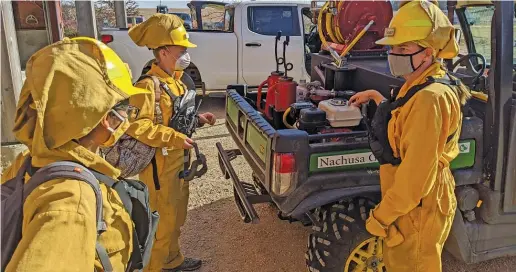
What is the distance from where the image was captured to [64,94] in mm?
1330

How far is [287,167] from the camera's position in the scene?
9.04ft

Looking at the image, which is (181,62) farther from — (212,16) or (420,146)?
(212,16)

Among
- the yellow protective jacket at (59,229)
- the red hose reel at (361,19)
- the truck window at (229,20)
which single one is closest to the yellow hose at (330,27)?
the red hose reel at (361,19)

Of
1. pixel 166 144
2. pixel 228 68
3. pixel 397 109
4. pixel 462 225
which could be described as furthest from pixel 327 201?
pixel 228 68

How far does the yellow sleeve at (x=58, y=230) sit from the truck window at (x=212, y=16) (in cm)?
954

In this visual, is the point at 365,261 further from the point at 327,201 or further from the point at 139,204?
the point at 139,204

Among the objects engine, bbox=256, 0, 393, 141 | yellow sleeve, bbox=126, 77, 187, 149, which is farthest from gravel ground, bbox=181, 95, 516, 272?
yellow sleeve, bbox=126, 77, 187, 149

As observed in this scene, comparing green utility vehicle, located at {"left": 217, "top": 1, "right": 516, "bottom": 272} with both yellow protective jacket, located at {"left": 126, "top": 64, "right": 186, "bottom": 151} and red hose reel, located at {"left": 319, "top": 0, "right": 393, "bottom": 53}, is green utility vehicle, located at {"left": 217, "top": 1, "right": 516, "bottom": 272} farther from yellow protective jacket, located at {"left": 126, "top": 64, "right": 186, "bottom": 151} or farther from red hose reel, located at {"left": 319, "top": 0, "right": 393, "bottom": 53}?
red hose reel, located at {"left": 319, "top": 0, "right": 393, "bottom": 53}

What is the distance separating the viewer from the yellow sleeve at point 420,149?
7.04ft

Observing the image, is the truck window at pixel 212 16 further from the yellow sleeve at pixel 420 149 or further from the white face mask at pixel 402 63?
the yellow sleeve at pixel 420 149

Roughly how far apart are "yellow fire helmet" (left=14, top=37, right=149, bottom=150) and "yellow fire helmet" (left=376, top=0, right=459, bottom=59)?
5.07 ft

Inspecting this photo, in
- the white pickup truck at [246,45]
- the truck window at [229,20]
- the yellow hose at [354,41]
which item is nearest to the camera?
the yellow hose at [354,41]

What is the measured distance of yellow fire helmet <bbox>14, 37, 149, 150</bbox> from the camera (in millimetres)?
1325

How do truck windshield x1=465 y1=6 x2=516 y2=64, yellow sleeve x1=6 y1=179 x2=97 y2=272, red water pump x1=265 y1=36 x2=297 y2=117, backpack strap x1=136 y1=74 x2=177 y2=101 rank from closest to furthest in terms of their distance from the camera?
yellow sleeve x1=6 y1=179 x2=97 y2=272
backpack strap x1=136 y1=74 x2=177 y2=101
truck windshield x1=465 y1=6 x2=516 y2=64
red water pump x1=265 y1=36 x2=297 y2=117
